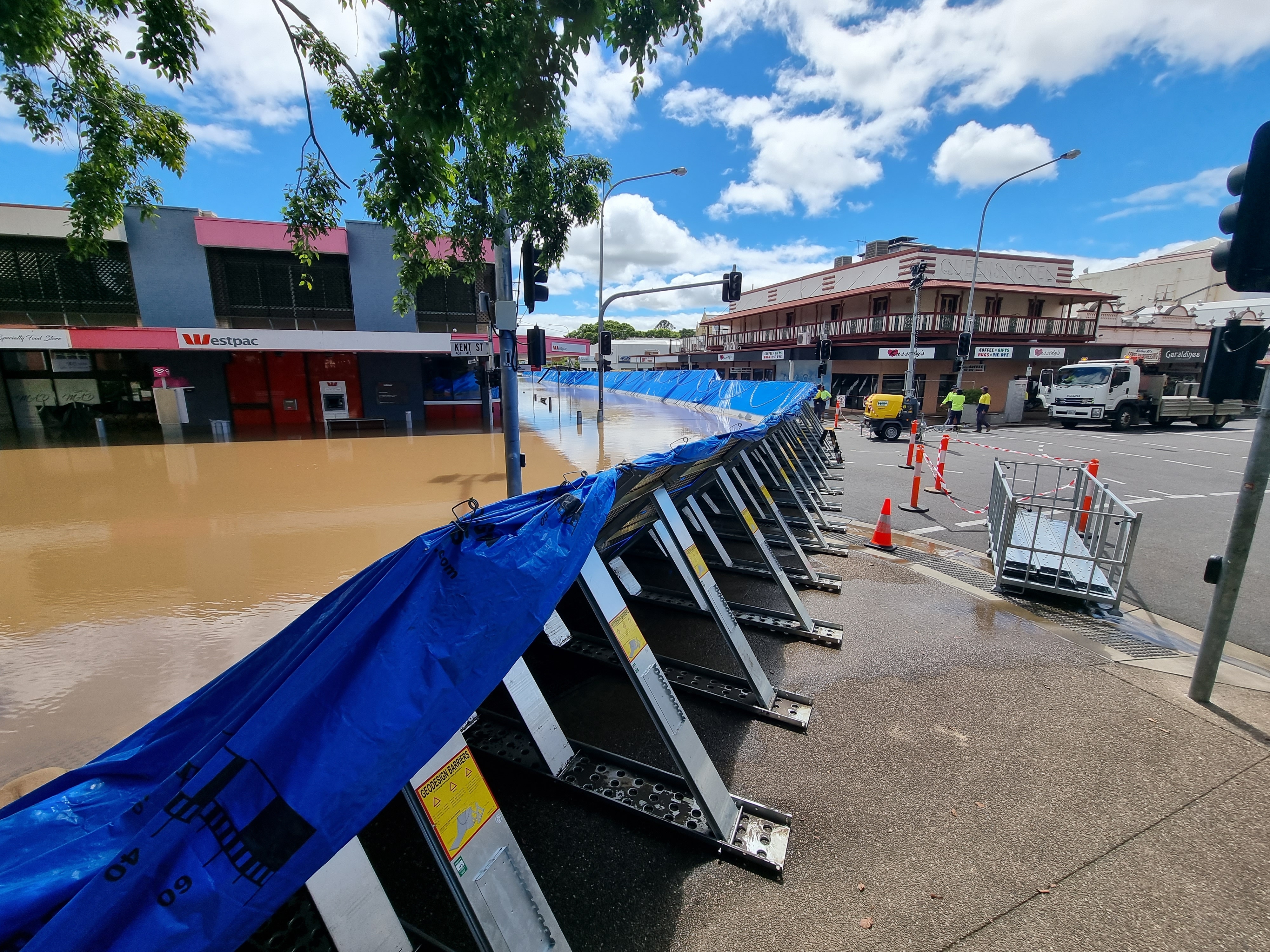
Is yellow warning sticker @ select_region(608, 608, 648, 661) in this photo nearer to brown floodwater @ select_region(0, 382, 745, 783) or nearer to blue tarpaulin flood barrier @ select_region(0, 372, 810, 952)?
blue tarpaulin flood barrier @ select_region(0, 372, 810, 952)

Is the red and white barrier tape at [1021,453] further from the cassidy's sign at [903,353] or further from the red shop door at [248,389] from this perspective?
the red shop door at [248,389]

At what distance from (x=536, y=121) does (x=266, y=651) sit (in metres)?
4.03

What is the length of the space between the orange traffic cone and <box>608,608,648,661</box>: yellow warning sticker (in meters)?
5.19

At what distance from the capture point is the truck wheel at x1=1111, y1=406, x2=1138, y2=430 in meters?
21.1

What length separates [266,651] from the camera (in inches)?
72.8

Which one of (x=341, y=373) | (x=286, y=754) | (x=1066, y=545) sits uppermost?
(x=341, y=373)

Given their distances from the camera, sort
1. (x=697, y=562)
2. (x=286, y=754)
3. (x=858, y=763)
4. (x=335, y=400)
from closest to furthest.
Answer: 1. (x=286, y=754)
2. (x=858, y=763)
3. (x=697, y=562)
4. (x=335, y=400)

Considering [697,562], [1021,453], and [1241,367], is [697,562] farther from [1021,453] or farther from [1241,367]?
[1021,453]

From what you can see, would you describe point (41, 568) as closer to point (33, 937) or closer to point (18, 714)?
point (18, 714)

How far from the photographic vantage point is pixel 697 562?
10.9 ft

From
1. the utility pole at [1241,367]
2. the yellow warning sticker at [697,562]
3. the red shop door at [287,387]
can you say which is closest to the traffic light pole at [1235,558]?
the utility pole at [1241,367]

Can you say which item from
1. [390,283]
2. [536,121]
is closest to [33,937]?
[536,121]

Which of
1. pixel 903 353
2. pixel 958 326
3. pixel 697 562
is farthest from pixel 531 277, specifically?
pixel 958 326

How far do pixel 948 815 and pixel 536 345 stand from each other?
650 cm
